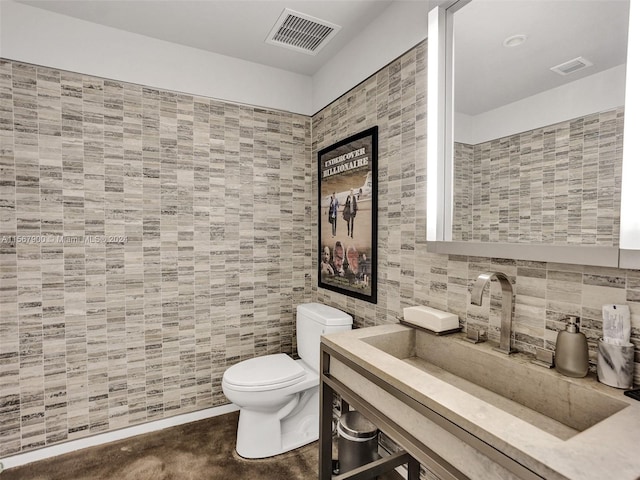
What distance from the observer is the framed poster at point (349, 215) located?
2043 millimetres

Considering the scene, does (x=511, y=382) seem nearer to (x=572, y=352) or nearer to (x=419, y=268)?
(x=572, y=352)

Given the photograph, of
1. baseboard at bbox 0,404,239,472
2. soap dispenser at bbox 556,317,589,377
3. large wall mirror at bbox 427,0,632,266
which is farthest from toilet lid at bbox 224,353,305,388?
soap dispenser at bbox 556,317,589,377

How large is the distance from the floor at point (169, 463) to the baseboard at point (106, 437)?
33 millimetres

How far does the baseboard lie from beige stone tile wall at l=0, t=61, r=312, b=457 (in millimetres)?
43

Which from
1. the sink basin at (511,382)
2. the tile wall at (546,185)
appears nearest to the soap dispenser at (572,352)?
the sink basin at (511,382)

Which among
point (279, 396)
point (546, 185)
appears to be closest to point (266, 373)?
point (279, 396)

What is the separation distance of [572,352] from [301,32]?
7.09 ft

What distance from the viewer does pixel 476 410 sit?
0.86 meters

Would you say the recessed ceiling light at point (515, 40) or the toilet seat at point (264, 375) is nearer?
the recessed ceiling light at point (515, 40)

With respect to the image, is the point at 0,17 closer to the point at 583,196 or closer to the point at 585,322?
the point at 583,196

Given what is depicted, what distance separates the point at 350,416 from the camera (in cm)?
182

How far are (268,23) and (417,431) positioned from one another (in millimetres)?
2221

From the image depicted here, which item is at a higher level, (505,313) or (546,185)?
(546,185)

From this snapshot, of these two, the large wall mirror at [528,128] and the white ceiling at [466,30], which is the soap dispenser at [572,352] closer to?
the large wall mirror at [528,128]
